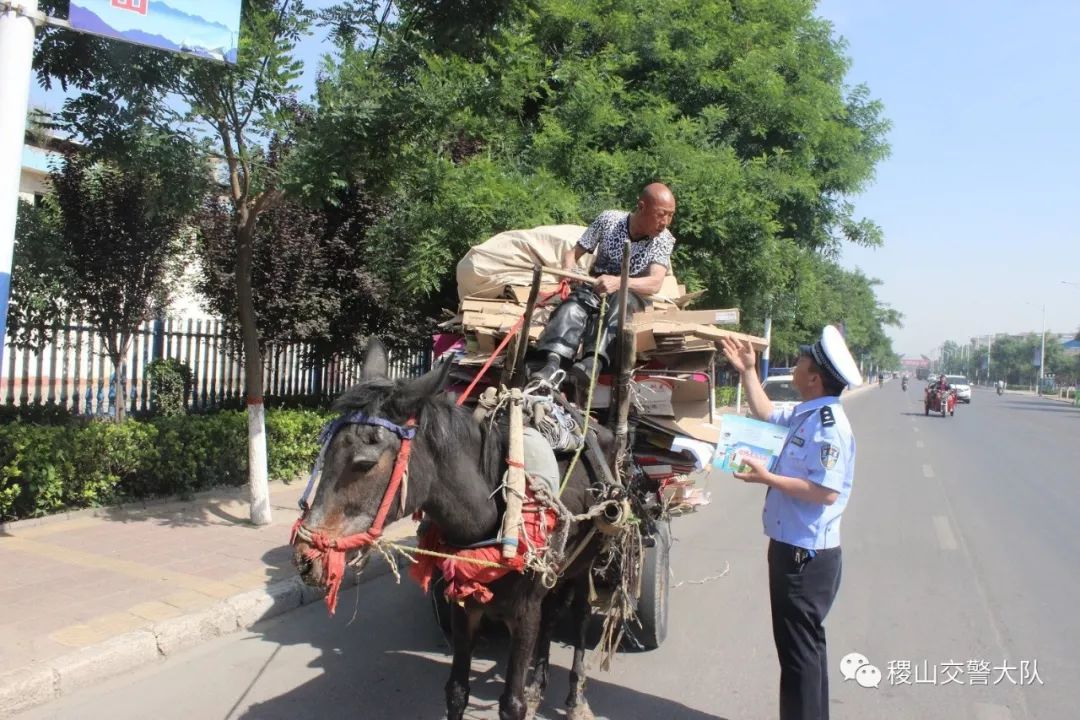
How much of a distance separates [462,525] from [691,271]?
29.6ft

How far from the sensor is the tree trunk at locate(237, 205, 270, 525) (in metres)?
7.05

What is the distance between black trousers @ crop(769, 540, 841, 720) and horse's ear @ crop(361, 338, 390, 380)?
1.86m

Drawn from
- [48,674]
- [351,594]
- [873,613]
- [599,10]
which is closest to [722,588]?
[873,613]

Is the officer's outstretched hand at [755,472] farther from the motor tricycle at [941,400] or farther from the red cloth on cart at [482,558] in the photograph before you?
the motor tricycle at [941,400]

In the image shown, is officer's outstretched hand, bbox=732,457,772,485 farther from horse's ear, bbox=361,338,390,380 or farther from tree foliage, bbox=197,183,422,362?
tree foliage, bbox=197,183,422,362

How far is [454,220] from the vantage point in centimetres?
936

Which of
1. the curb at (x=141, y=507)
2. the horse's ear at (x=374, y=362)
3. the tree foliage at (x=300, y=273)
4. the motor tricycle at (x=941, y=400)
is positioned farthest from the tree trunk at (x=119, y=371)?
the motor tricycle at (x=941, y=400)

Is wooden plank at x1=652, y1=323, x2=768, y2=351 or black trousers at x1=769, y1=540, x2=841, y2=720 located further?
wooden plank at x1=652, y1=323, x2=768, y2=351

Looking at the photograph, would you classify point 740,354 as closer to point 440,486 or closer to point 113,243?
point 440,486

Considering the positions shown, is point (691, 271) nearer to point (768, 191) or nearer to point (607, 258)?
point (768, 191)

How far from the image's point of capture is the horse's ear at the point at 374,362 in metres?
2.93

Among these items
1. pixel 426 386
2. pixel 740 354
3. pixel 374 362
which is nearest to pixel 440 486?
pixel 426 386

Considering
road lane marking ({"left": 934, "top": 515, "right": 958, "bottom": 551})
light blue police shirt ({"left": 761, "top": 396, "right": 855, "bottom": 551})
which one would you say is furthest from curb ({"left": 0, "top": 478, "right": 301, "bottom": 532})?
road lane marking ({"left": 934, "top": 515, "right": 958, "bottom": 551})

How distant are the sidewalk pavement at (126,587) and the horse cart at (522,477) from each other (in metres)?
1.65
